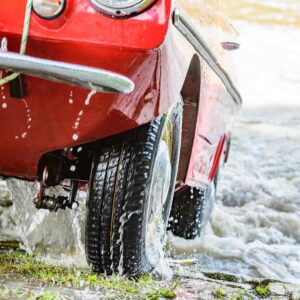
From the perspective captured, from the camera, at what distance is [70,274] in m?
2.85

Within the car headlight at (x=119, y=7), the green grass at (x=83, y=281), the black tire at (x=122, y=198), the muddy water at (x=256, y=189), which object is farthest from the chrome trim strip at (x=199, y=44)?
the green grass at (x=83, y=281)

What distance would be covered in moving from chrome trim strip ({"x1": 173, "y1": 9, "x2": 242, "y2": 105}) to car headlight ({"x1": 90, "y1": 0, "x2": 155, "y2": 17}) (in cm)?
22

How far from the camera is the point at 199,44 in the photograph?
2.91 metres

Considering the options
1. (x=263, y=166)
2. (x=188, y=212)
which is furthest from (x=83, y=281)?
(x=263, y=166)

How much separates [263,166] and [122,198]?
20.3 ft

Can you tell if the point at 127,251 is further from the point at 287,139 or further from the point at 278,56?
the point at 278,56

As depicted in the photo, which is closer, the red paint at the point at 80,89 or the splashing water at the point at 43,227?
the red paint at the point at 80,89

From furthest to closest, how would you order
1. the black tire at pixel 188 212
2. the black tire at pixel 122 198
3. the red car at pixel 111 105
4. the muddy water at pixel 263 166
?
the muddy water at pixel 263 166, the black tire at pixel 188 212, the black tire at pixel 122 198, the red car at pixel 111 105

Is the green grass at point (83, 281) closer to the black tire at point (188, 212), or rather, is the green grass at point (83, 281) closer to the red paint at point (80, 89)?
the red paint at point (80, 89)

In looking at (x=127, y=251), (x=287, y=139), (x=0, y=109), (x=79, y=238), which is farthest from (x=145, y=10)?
(x=287, y=139)

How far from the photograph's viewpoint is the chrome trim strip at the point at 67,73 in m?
1.85

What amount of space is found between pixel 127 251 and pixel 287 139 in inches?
298

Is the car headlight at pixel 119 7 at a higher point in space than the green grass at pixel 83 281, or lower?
higher

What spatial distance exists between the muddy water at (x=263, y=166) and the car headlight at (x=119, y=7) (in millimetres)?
2323
